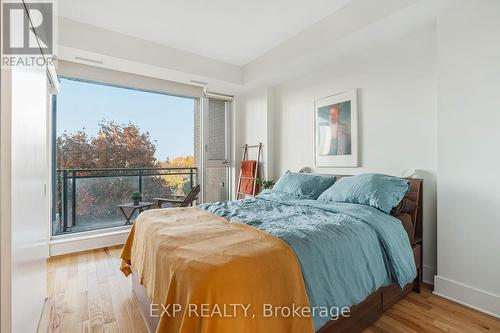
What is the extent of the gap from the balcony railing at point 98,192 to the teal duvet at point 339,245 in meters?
2.42

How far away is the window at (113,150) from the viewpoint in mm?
3559

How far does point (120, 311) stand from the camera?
192 cm

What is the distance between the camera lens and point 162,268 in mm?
1295

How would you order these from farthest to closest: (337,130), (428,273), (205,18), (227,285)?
(337,130) → (205,18) → (428,273) → (227,285)

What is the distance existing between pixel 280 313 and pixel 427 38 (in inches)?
111

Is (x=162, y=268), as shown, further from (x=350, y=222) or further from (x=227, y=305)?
(x=350, y=222)

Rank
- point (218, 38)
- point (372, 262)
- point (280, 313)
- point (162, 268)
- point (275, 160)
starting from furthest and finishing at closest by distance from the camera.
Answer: point (275, 160)
point (218, 38)
point (372, 262)
point (162, 268)
point (280, 313)

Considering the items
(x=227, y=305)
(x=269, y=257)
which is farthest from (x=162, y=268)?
(x=269, y=257)

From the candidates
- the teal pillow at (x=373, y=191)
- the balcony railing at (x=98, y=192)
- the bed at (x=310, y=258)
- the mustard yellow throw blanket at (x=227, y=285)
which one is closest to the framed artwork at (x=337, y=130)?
the teal pillow at (x=373, y=191)

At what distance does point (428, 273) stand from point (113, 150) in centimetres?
452

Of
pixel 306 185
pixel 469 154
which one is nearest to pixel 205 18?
pixel 306 185

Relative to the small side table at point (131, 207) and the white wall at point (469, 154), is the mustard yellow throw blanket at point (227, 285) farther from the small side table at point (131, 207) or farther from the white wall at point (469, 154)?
the small side table at point (131, 207)

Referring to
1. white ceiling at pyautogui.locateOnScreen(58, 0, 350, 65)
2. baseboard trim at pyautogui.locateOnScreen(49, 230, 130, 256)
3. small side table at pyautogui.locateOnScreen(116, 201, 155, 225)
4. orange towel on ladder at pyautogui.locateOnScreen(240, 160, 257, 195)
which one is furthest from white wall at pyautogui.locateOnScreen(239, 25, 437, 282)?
baseboard trim at pyautogui.locateOnScreen(49, 230, 130, 256)

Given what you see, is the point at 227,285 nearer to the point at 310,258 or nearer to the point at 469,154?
the point at 310,258
